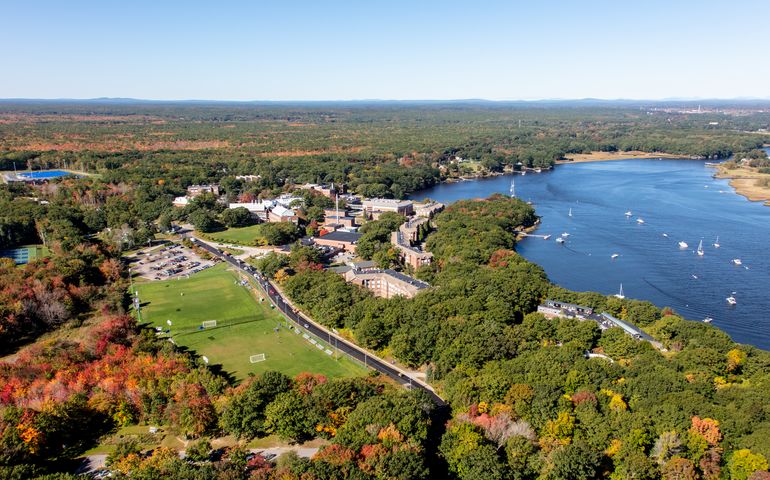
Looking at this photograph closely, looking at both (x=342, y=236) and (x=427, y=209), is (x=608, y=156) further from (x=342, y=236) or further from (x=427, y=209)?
(x=342, y=236)

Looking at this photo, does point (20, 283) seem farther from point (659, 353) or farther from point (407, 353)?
point (659, 353)

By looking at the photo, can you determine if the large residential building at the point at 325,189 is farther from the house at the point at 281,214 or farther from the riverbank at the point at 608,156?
the riverbank at the point at 608,156

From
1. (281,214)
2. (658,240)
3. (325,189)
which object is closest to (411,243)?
(281,214)

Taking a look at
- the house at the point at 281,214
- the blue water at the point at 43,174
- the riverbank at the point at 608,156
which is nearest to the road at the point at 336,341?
the house at the point at 281,214

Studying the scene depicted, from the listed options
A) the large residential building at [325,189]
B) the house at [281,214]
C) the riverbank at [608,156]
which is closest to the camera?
the house at [281,214]

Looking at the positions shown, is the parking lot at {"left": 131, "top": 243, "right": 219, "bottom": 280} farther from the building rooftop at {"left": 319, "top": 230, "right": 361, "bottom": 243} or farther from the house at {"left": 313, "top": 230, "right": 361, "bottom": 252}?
the building rooftop at {"left": 319, "top": 230, "right": 361, "bottom": 243}

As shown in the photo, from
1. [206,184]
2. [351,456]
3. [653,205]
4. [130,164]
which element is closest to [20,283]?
[351,456]
